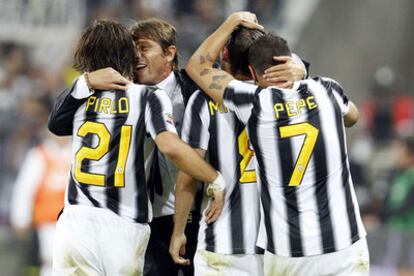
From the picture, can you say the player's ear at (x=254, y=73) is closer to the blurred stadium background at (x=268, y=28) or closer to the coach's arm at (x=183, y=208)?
the coach's arm at (x=183, y=208)

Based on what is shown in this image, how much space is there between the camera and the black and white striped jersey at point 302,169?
545cm

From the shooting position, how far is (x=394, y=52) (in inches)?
599

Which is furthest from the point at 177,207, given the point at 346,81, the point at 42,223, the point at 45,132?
the point at 346,81

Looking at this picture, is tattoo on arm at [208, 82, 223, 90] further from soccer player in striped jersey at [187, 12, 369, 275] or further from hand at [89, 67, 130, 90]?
hand at [89, 67, 130, 90]

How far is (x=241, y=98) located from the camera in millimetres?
5539

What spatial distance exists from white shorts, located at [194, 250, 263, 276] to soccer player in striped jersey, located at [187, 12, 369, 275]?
0.21 metres

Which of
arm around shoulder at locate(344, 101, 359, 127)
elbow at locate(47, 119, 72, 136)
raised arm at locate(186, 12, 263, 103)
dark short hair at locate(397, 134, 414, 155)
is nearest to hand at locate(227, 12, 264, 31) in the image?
raised arm at locate(186, 12, 263, 103)

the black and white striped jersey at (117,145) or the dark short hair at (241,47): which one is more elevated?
the dark short hair at (241,47)

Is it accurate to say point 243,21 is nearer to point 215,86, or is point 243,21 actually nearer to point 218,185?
point 215,86

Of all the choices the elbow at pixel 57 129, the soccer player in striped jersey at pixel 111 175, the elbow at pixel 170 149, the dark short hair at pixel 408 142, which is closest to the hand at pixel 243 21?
the soccer player in striped jersey at pixel 111 175

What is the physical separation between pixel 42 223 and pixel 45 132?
2349 mm

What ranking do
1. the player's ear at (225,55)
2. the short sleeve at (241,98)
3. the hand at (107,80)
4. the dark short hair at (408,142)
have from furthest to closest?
the dark short hair at (408,142) < the player's ear at (225,55) < the hand at (107,80) < the short sleeve at (241,98)

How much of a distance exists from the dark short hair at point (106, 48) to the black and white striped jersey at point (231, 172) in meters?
0.52

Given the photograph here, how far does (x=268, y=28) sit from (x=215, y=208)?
9521 mm
